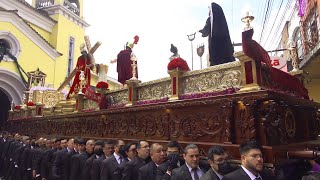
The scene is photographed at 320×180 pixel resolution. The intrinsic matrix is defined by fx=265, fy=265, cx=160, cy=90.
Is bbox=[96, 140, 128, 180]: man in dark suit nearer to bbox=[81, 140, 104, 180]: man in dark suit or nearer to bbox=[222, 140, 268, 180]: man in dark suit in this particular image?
bbox=[81, 140, 104, 180]: man in dark suit

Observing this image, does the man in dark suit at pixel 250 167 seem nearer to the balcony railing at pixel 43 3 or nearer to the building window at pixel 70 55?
the building window at pixel 70 55

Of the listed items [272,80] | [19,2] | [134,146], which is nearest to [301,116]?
[272,80]

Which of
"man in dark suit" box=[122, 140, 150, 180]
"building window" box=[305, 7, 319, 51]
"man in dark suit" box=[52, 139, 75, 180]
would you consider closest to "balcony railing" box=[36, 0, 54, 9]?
"man in dark suit" box=[52, 139, 75, 180]

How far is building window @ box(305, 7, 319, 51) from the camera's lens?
8680 millimetres

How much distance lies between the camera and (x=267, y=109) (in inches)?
126

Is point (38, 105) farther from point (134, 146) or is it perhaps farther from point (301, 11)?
point (301, 11)

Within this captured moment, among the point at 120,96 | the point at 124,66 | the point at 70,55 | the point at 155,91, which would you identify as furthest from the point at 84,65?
the point at 70,55

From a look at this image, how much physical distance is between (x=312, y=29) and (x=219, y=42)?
603 centimetres

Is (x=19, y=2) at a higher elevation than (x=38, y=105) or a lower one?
higher

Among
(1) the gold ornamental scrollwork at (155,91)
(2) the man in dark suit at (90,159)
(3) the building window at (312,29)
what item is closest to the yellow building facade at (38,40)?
(1) the gold ornamental scrollwork at (155,91)

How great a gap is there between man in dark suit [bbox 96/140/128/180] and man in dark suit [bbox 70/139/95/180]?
97 centimetres

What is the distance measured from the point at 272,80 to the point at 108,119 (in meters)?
3.76

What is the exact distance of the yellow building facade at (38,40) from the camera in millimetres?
14023

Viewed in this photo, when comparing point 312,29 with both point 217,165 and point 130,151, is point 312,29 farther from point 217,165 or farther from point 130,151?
point 217,165
